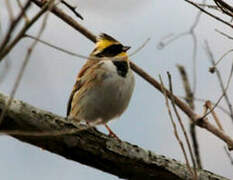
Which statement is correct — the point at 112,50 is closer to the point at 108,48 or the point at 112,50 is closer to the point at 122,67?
the point at 108,48

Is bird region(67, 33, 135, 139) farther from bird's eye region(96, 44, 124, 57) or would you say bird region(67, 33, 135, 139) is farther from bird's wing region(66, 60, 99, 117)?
bird's eye region(96, 44, 124, 57)

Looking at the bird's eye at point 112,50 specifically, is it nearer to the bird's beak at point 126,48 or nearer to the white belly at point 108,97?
the bird's beak at point 126,48

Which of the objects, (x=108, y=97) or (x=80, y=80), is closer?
(x=108, y=97)

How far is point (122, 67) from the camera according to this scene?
17.8ft

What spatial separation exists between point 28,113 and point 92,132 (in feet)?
1.75

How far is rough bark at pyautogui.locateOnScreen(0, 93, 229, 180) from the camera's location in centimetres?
312

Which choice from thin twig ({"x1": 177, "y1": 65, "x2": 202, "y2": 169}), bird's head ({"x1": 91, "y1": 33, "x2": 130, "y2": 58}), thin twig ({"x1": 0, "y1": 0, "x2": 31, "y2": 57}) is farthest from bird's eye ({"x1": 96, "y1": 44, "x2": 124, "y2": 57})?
thin twig ({"x1": 0, "y1": 0, "x2": 31, "y2": 57})

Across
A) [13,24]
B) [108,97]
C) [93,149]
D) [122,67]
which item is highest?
[122,67]

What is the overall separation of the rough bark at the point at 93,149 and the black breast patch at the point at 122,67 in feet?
5.88

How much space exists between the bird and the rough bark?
1618mm

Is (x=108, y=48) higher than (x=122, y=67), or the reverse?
(x=108, y=48)

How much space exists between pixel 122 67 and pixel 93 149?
2157 mm

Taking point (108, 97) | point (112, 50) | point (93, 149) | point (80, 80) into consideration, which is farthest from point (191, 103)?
point (93, 149)

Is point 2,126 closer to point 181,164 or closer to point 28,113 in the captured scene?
point 28,113
